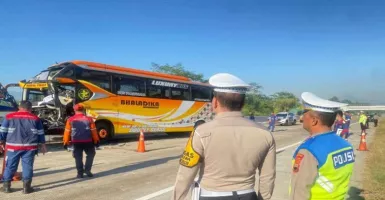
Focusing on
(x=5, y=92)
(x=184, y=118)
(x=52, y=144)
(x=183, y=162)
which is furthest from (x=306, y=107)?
(x=184, y=118)

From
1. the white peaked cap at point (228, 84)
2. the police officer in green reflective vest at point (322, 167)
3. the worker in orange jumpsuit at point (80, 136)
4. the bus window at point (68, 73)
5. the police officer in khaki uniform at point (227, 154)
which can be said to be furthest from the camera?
the bus window at point (68, 73)

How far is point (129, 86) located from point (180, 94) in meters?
3.90

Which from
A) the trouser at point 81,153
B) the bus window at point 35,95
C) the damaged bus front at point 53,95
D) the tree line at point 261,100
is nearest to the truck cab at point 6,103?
the damaged bus front at point 53,95

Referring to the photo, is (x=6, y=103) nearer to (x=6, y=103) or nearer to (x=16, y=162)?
(x=6, y=103)

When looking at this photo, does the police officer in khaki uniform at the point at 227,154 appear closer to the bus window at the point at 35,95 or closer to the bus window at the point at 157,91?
the bus window at the point at 35,95

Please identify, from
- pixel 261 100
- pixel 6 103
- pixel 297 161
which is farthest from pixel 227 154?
pixel 261 100

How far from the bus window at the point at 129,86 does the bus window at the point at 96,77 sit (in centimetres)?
47

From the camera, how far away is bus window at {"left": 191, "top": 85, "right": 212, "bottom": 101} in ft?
66.6

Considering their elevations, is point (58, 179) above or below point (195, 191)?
below

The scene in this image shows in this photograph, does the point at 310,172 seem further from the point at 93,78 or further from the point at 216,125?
the point at 93,78

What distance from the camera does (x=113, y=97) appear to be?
608 inches

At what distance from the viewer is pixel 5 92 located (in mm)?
11602

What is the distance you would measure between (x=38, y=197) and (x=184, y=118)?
1409 centimetres

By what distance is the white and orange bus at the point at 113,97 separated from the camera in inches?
538
